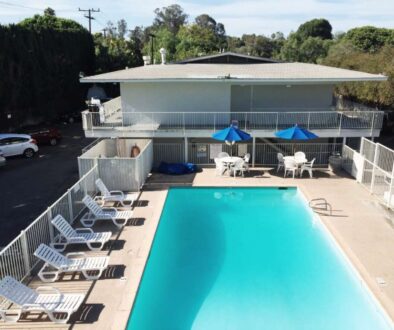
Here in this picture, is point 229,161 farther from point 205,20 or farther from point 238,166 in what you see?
point 205,20

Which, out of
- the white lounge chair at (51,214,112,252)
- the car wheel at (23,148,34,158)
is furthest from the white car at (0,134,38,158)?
the white lounge chair at (51,214,112,252)

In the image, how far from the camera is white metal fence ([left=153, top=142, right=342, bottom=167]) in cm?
2247

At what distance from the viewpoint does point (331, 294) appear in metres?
10.9

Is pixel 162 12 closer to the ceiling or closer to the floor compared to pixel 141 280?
closer to the ceiling

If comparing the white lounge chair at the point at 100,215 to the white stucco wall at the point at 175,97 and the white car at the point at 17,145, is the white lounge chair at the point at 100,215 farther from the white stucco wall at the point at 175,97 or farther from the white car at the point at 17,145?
the white car at the point at 17,145

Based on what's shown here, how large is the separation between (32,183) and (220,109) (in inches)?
444

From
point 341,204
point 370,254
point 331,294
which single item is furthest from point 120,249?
point 341,204

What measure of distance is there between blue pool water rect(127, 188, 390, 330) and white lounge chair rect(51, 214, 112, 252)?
1772mm

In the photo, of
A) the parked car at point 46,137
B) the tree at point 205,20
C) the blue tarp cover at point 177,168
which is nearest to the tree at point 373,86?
the blue tarp cover at point 177,168

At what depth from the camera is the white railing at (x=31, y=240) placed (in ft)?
32.3

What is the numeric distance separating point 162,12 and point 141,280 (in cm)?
12990

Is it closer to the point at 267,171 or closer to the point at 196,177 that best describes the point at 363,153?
the point at 267,171

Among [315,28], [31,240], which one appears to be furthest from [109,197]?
[315,28]

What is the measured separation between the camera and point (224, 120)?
22.9 m
